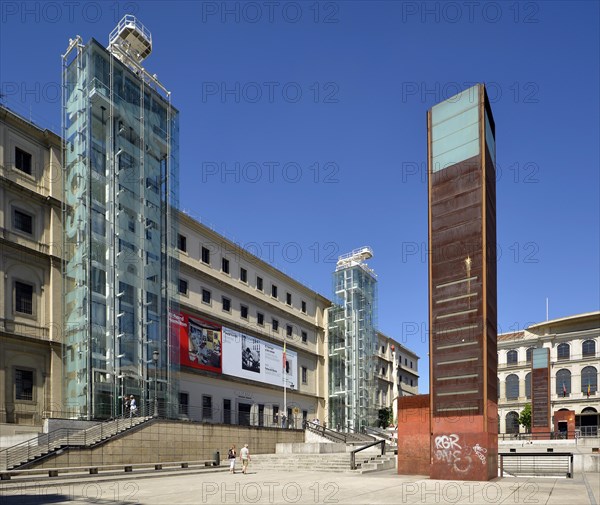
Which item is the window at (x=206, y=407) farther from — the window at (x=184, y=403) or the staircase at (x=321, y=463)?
the staircase at (x=321, y=463)

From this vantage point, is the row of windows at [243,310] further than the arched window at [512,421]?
No

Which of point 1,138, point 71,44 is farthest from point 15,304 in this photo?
point 71,44

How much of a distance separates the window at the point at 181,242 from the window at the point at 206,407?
449 inches

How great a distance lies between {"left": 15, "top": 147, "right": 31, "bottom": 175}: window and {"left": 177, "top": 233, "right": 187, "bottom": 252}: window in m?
12.6

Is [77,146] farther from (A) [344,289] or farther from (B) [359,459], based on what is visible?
→ (A) [344,289]

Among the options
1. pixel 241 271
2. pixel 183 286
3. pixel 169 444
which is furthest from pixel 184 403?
pixel 241 271

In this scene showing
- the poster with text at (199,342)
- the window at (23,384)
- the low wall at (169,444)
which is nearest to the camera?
the low wall at (169,444)

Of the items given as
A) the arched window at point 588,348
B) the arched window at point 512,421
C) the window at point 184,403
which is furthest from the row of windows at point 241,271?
the arched window at point 512,421

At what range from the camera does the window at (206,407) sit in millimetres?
45156

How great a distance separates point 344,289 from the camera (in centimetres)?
6938

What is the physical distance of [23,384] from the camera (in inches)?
1292

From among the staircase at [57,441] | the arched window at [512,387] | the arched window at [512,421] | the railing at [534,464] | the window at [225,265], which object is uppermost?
the window at [225,265]

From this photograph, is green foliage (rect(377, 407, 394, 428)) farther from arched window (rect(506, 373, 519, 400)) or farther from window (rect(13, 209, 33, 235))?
window (rect(13, 209, 33, 235))

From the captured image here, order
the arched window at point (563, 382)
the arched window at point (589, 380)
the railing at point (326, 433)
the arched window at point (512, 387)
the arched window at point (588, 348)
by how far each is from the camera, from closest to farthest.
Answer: the railing at point (326, 433) → the arched window at point (589, 380) → the arched window at point (588, 348) → the arched window at point (563, 382) → the arched window at point (512, 387)
